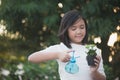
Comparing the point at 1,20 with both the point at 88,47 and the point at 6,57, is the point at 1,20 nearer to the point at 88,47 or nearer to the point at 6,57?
the point at 6,57

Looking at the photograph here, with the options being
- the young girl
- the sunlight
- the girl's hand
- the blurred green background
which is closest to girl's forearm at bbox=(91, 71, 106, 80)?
the young girl

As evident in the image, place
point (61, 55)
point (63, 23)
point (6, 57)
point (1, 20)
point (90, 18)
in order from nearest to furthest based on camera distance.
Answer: point (61, 55) < point (63, 23) < point (90, 18) < point (1, 20) < point (6, 57)

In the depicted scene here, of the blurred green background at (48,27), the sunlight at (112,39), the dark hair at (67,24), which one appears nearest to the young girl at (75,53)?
the dark hair at (67,24)

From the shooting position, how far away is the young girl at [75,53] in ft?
11.6

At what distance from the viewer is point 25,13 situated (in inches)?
295

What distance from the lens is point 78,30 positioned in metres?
3.65

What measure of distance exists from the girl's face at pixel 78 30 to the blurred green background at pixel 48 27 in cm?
316

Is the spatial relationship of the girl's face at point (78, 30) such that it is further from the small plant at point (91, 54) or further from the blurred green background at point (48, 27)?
the blurred green background at point (48, 27)

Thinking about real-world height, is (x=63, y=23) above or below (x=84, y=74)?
above

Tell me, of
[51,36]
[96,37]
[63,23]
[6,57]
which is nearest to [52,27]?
[51,36]

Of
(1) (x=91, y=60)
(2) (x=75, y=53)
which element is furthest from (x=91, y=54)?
(2) (x=75, y=53)

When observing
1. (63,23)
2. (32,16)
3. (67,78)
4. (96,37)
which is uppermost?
(32,16)

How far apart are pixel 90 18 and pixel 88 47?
364cm

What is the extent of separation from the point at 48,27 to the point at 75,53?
12.8ft
